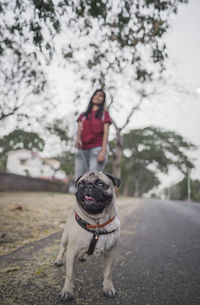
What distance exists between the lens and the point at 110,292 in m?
1.81

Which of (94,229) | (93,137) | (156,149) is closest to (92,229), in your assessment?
(94,229)

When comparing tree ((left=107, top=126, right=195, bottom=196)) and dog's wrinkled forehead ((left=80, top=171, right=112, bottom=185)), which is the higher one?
tree ((left=107, top=126, right=195, bottom=196))

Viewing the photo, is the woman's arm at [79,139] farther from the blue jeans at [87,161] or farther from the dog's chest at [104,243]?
the dog's chest at [104,243]

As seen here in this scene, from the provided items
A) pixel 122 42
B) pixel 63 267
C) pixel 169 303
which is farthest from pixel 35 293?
pixel 122 42

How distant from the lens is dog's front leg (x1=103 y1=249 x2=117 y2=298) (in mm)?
1806

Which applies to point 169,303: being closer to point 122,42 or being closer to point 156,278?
point 156,278

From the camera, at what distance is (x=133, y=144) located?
30891 millimetres

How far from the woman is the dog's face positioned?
91cm

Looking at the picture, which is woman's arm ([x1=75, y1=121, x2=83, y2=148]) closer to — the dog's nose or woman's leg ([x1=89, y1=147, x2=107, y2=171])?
woman's leg ([x1=89, y1=147, x2=107, y2=171])

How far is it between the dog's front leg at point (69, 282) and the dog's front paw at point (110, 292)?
12.5 inches

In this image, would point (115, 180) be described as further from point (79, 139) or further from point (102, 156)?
point (79, 139)

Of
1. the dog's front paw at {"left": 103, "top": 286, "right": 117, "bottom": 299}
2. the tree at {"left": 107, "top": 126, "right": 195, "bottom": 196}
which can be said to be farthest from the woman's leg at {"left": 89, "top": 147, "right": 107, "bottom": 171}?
the tree at {"left": 107, "top": 126, "right": 195, "bottom": 196}

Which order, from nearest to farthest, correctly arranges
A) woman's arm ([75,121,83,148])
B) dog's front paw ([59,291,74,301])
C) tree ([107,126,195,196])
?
1. dog's front paw ([59,291,74,301])
2. woman's arm ([75,121,83,148])
3. tree ([107,126,195,196])

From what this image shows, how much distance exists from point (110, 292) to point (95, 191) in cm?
98
